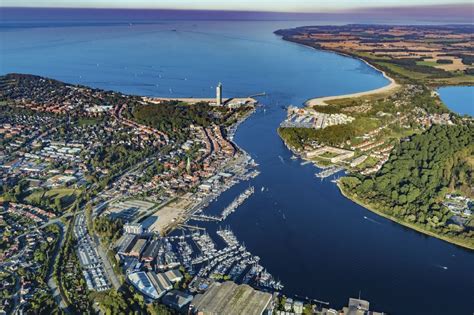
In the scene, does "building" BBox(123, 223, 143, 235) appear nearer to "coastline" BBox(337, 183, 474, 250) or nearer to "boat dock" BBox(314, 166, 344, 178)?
"coastline" BBox(337, 183, 474, 250)

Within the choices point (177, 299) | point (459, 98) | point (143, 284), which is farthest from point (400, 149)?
point (459, 98)

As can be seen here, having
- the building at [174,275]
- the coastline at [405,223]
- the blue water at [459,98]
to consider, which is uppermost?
the blue water at [459,98]

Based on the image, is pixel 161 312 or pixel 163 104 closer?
pixel 161 312

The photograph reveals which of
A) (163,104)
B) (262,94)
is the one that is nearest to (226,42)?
(262,94)

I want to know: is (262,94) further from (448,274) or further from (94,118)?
(448,274)

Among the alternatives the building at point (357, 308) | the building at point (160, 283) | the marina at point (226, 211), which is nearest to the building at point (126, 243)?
the building at point (160, 283)

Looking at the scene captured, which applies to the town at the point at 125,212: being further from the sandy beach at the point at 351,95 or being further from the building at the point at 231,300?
the sandy beach at the point at 351,95

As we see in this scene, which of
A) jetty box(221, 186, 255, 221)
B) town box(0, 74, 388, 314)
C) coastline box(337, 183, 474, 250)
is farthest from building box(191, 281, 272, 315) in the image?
coastline box(337, 183, 474, 250)
